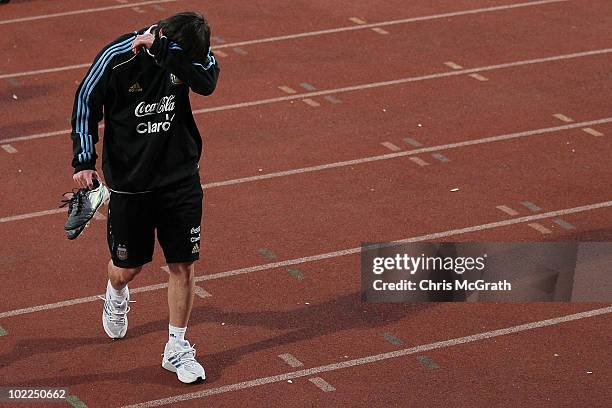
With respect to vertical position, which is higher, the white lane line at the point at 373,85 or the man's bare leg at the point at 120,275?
the man's bare leg at the point at 120,275

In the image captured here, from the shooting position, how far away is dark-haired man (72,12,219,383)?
21.5ft

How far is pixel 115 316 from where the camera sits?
7.41 m

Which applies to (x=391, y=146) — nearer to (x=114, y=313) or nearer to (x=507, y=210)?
(x=507, y=210)

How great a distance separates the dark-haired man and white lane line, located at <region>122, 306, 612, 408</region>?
164 millimetres

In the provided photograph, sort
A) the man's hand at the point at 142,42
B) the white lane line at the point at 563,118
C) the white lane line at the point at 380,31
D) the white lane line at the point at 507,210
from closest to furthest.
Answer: the man's hand at the point at 142,42
the white lane line at the point at 507,210
the white lane line at the point at 563,118
the white lane line at the point at 380,31

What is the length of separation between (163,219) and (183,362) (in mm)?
793

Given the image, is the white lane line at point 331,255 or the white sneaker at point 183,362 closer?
the white sneaker at point 183,362

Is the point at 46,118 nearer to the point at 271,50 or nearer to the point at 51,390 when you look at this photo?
the point at 271,50

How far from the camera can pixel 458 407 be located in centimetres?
686

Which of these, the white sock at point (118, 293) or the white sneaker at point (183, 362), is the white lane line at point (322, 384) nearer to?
the white sneaker at point (183, 362)

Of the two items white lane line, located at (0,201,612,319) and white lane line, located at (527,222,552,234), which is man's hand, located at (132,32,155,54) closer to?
white lane line, located at (0,201,612,319)

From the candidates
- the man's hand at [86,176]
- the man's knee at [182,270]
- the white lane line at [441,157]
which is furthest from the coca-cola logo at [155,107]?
the white lane line at [441,157]

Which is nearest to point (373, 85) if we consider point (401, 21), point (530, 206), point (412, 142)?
point (412, 142)

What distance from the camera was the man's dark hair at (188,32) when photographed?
21.4ft
